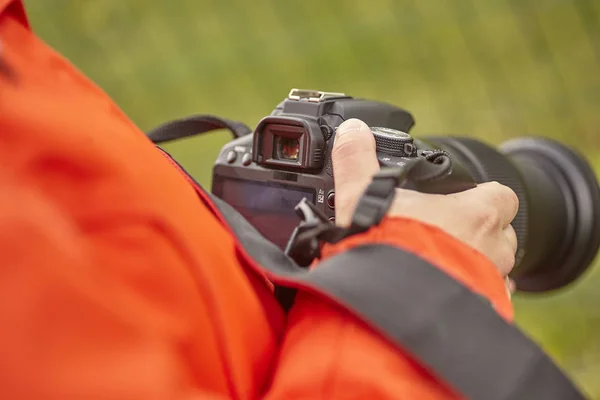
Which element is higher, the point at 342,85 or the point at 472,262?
the point at 472,262

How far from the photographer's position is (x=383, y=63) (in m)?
1.02

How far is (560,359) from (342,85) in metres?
0.49

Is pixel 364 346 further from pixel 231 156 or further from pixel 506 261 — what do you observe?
pixel 231 156

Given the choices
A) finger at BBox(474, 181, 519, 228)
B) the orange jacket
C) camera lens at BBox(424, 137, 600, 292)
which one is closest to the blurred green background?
camera lens at BBox(424, 137, 600, 292)

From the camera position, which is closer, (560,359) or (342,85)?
(560,359)

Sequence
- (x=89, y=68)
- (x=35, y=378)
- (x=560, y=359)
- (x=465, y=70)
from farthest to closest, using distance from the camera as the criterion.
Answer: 1. (x=89, y=68)
2. (x=465, y=70)
3. (x=560, y=359)
4. (x=35, y=378)

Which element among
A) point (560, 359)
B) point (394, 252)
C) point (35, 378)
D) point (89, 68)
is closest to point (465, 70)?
point (560, 359)

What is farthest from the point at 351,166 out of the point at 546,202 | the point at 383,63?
the point at 383,63

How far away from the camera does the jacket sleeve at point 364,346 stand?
9.9 inches

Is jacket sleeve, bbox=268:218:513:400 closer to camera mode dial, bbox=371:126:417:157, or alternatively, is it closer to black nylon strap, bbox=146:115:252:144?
camera mode dial, bbox=371:126:417:157

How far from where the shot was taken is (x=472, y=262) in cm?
30

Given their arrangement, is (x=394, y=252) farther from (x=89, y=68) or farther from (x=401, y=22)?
(x=89, y=68)

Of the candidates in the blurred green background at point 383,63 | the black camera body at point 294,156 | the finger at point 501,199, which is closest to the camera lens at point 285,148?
the black camera body at point 294,156

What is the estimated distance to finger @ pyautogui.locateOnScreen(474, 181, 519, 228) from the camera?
0.36 meters
